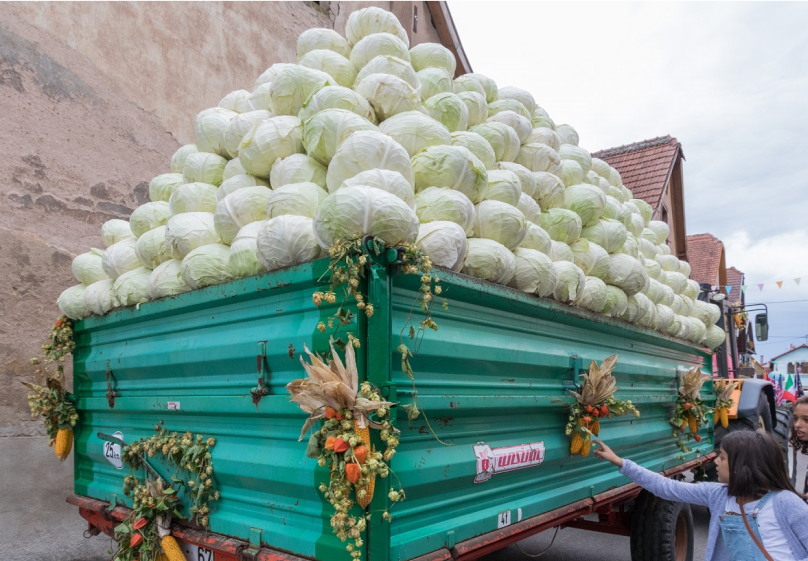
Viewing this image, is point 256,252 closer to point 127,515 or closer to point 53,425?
point 127,515

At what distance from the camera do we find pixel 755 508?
9.12ft

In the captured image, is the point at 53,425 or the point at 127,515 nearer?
the point at 127,515

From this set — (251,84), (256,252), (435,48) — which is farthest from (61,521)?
(251,84)

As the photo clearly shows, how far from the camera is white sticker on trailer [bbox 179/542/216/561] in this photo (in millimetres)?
2707

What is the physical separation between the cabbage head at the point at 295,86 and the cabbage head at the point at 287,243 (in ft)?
4.03

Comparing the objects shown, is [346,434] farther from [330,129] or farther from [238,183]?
[238,183]

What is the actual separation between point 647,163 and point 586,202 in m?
14.9

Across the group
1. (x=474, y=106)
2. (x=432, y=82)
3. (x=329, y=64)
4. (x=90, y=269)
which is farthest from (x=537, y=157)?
(x=90, y=269)

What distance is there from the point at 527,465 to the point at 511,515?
0.27 meters

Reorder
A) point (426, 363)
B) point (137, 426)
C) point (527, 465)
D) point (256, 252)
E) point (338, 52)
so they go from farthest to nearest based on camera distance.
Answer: point (338, 52), point (137, 426), point (527, 465), point (256, 252), point (426, 363)

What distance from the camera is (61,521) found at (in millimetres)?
5355

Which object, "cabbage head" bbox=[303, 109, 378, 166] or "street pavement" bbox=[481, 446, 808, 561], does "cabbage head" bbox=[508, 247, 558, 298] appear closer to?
"cabbage head" bbox=[303, 109, 378, 166]

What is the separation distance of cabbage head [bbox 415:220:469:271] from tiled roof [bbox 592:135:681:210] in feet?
47.6

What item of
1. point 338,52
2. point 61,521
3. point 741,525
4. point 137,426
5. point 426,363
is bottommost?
point 61,521
